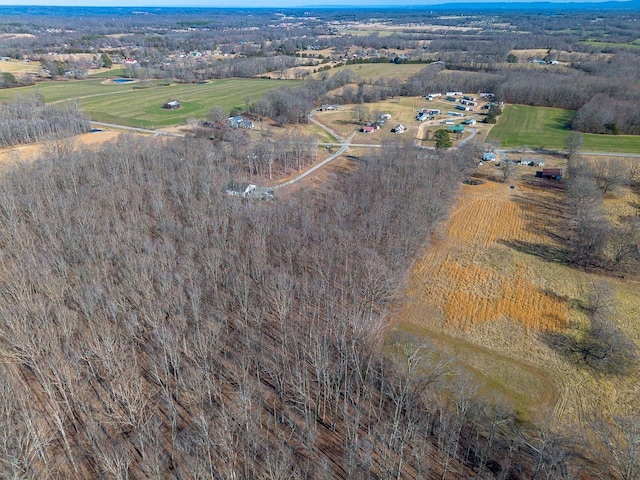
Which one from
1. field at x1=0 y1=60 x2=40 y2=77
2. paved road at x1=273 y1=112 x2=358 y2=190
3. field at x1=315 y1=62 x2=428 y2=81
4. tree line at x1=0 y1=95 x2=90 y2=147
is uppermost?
field at x1=0 y1=60 x2=40 y2=77

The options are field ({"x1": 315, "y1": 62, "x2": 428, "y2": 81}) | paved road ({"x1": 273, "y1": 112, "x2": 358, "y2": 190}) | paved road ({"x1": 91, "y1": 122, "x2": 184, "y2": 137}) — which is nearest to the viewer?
paved road ({"x1": 273, "y1": 112, "x2": 358, "y2": 190})

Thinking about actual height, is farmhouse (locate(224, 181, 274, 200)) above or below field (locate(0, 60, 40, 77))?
below

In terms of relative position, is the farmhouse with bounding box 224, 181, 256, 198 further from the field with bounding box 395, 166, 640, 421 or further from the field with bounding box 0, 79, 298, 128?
the field with bounding box 0, 79, 298, 128

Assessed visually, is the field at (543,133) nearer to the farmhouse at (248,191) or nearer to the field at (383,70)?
the field at (383,70)

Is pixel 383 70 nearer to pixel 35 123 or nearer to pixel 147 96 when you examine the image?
pixel 147 96

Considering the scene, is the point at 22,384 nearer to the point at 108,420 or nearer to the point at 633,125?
the point at 108,420

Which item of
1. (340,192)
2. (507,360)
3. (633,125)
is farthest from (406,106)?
(507,360)

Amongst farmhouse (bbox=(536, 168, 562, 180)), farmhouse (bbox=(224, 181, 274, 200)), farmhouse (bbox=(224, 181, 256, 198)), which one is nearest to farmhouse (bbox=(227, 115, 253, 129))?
farmhouse (bbox=(224, 181, 256, 198))

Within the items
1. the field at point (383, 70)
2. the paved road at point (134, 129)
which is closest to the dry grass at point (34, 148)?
the paved road at point (134, 129)
